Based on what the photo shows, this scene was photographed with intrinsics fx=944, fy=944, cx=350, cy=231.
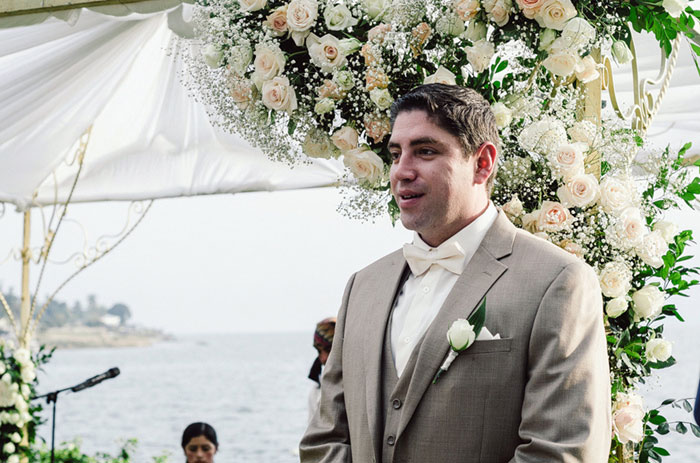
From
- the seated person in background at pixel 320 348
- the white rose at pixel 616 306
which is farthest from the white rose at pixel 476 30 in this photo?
the seated person in background at pixel 320 348

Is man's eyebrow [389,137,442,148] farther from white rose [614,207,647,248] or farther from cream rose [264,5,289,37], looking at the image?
cream rose [264,5,289,37]

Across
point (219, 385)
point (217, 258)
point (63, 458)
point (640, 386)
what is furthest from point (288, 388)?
point (640, 386)

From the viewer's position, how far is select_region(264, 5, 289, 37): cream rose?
9.30 feet

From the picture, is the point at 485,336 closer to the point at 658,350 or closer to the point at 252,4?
the point at 658,350

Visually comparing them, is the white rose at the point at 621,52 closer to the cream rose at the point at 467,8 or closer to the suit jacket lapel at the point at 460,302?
the cream rose at the point at 467,8

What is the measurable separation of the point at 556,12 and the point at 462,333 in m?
1.01

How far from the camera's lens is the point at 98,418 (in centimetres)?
5275

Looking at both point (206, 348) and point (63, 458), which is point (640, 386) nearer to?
point (63, 458)

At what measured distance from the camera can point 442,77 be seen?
2.66 m

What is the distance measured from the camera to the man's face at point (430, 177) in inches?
88.0

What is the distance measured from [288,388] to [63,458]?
55.0 metres

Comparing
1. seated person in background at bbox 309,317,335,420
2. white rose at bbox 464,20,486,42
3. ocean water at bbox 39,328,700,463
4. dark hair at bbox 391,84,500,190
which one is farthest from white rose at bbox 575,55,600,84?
ocean water at bbox 39,328,700,463

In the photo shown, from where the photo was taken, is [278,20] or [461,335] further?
[278,20]

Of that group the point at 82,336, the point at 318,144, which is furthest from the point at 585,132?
the point at 82,336
